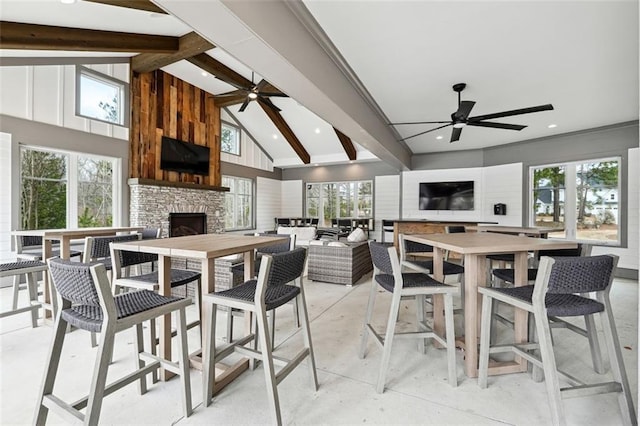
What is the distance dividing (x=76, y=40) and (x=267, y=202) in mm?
6346

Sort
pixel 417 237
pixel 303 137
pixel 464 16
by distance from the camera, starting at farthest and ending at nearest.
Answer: pixel 303 137, pixel 464 16, pixel 417 237

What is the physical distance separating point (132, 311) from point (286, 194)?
357 inches

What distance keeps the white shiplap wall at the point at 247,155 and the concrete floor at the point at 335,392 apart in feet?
21.1

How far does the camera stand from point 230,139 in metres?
8.44

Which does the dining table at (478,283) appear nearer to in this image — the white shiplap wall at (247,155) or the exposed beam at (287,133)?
the exposed beam at (287,133)

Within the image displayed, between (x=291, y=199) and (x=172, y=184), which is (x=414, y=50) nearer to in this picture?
(x=172, y=184)

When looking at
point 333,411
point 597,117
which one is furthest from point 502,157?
point 333,411

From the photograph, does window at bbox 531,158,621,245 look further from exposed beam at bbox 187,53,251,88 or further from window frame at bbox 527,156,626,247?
exposed beam at bbox 187,53,251,88

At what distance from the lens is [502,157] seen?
6.99 m

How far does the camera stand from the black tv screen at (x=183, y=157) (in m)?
6.19

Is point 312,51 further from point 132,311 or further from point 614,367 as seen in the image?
point 614,367

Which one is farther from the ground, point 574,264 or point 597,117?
point 597,117

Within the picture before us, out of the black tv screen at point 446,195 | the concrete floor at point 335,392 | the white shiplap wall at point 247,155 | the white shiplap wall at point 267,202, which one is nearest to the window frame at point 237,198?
the white shiplap wall at point 267,202

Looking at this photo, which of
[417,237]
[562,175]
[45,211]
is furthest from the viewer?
[562,175]
